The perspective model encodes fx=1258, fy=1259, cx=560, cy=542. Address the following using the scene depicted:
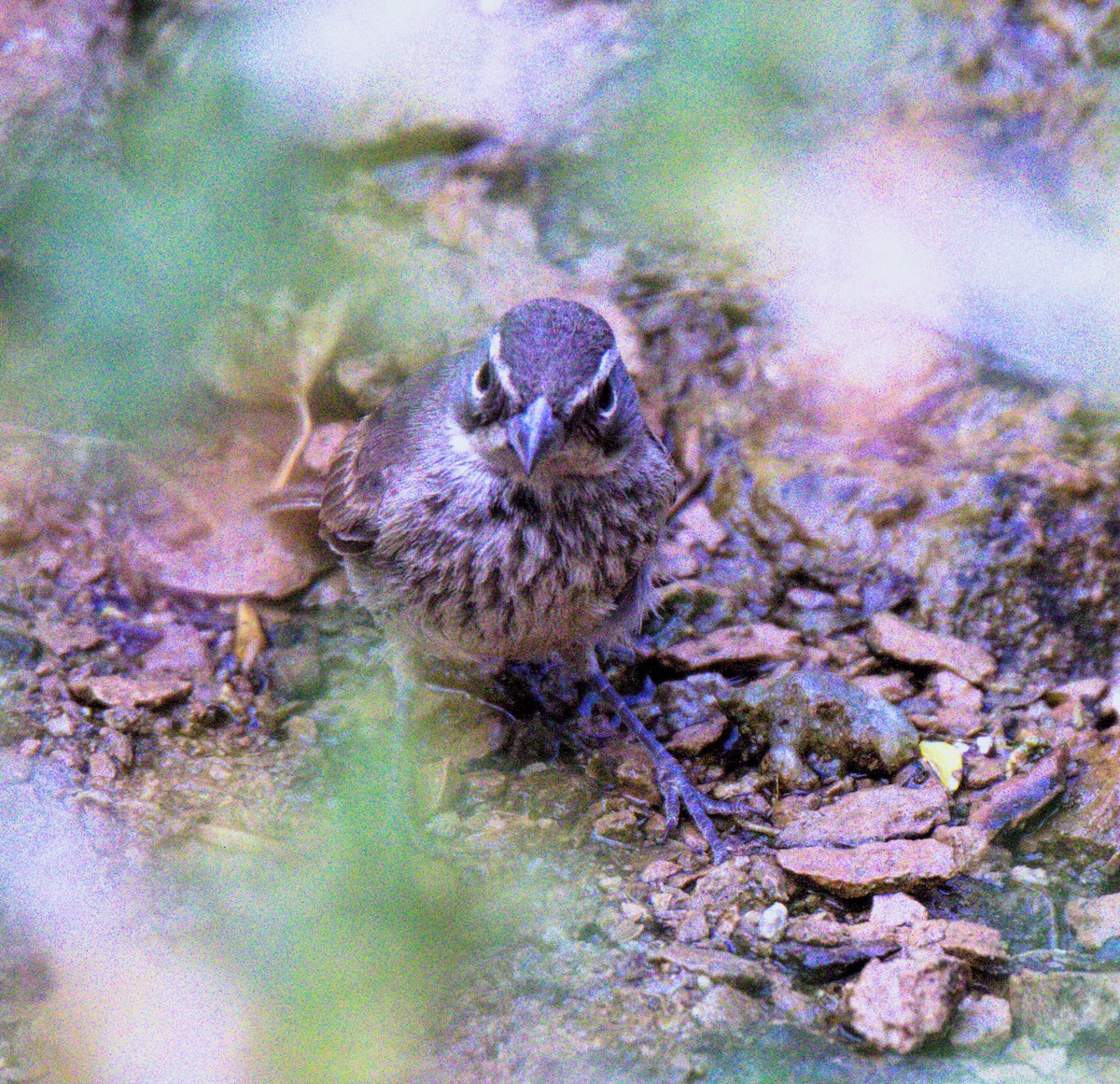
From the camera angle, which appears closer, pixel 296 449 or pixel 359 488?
pixel 359 488

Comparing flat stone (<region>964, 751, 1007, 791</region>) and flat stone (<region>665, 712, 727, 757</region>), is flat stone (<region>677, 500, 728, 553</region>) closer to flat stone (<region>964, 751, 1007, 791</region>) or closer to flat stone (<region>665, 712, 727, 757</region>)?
flat stone (<region>665, 712, 727, 757</region>)

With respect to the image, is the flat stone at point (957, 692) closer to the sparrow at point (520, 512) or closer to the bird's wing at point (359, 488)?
the sparrow at point (520, 512)

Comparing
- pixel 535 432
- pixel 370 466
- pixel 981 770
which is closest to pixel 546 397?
pixel 535 432

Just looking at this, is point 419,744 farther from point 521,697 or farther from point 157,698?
point 157,698

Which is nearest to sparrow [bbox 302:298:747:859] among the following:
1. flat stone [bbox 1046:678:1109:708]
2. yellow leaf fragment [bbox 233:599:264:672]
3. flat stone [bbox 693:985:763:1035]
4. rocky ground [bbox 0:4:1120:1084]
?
rocky ground [bbox 0:4:1120:1084]

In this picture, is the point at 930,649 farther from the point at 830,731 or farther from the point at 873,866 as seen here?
the point at 873,866

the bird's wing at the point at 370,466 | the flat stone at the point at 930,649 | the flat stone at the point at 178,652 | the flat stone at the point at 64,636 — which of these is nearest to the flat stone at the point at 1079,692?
Answer: the flat stone at the point at 930,649
